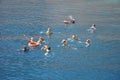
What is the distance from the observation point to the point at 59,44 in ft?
213

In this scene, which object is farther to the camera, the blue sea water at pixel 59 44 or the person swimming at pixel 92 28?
the person swimming at pixel 92 28

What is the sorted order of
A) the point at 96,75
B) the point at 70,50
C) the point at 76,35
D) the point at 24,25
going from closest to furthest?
the point at 96,75
the point at 70,50
the point at 76,35
the point at 24,25

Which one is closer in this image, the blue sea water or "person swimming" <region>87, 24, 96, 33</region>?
the blue sea water

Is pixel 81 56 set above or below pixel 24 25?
below

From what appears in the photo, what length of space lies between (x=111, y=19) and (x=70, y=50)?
1173 inches

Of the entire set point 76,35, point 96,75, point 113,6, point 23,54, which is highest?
point 113,6

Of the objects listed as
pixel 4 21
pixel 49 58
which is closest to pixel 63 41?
pixel 49 58

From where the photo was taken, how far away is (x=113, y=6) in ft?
361

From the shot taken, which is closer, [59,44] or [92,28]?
[59,44]

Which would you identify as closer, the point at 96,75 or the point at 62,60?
Answer: the point at 96,75

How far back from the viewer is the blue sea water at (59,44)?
52.2 metres

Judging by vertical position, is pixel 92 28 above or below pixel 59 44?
above

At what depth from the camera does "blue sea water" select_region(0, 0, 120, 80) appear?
52188 millimetres

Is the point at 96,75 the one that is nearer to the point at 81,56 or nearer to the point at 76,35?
the point at 81,56
